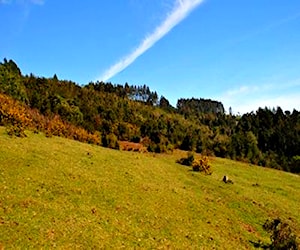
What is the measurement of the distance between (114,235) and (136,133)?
247 feet

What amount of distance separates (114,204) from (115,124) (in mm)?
71582

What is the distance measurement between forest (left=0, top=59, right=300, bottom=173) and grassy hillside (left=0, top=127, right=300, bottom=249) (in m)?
8.75

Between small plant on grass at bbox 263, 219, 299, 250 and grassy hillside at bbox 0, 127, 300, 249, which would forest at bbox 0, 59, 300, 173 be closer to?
grassy hillside at bbox 0, 127, 300, 249

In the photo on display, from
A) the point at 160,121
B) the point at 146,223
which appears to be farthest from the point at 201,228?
the point at 160,121

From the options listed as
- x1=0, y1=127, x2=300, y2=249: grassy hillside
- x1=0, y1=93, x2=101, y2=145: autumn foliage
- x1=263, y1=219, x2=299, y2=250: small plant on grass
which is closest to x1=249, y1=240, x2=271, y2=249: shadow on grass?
x1=263, y1=219, x2=299, y2=250: small plant on grass

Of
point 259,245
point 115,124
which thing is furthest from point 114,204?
point 115,124

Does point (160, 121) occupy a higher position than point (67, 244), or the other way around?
point (160, 121)

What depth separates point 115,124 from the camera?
312 feet

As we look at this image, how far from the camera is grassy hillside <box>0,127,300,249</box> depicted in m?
18.9

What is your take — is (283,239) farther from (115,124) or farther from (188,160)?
(115,124)

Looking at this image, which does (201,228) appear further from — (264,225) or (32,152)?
(32,152)

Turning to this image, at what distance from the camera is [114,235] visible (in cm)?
1956

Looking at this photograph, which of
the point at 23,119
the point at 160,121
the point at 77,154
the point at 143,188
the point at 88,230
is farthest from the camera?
the point at 160,121

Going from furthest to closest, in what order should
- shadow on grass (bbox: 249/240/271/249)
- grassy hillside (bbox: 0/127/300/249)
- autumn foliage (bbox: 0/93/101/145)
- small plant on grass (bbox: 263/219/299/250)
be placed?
autumn foliage (bbox: 0/93/101/145) → shadow on grass (bbox: 249/240/271/249) → small plant on grass (bbox: 263/219/299/250) → grassy hillside (bbox: 0/127/300/249)
